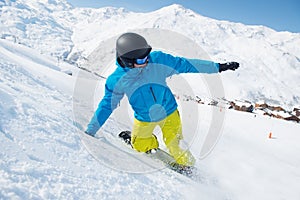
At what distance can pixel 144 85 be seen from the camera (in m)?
4.38

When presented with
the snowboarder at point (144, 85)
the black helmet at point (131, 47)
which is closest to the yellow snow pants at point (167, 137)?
the snowboarder at point (144, 85)

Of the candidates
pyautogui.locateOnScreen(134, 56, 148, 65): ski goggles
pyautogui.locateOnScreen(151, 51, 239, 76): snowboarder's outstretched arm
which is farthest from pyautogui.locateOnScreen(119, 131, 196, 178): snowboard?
pyautogui.locateOnScreen(134, 56, 148, 65): ski goggles

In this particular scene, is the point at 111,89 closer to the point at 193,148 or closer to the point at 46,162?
the point at 46,162

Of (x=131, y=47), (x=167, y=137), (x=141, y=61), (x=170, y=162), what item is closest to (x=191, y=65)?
(x=141, y=61)

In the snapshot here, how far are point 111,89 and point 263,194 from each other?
11.9 feet

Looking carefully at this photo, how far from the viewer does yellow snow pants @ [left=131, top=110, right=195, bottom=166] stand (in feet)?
16.3

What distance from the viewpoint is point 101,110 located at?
442 centimetres

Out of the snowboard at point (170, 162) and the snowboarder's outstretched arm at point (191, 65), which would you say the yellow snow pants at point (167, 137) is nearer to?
the snowboard at point (170, 162)

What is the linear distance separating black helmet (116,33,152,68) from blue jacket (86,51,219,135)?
0.90 feet

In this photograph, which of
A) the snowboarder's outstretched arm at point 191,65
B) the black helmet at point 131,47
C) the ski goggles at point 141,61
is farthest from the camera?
the snowboarder's outstretched arm at point 191,65

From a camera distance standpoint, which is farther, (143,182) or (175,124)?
(175,124)

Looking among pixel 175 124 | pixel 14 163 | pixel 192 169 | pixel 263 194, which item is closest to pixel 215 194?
pixel 192 169

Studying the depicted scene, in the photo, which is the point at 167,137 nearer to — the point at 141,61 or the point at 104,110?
the point at 104,110

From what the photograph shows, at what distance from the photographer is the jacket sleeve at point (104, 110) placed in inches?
172
